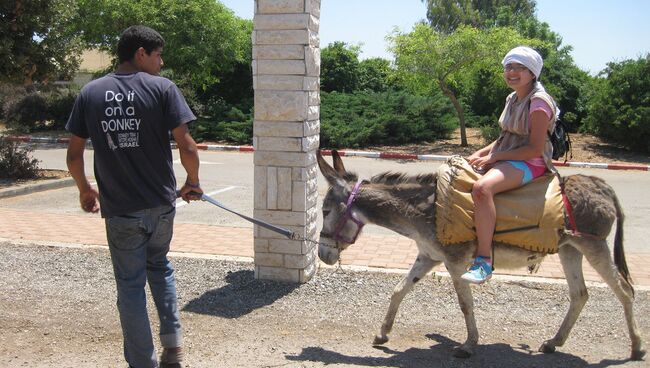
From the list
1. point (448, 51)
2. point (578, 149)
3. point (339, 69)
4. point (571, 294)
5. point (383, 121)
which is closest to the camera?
point (571, 294)

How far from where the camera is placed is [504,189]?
14.5 feet

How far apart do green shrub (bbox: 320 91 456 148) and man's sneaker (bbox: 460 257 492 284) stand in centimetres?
1695

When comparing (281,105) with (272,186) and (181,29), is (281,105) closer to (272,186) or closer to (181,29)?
(272,186)

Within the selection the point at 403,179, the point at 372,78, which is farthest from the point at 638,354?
the point at 372,78

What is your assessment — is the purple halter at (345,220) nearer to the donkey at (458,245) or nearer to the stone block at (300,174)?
the donkey at (458,245)

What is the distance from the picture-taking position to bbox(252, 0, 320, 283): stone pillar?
6.07 meters

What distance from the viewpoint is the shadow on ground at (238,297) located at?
18.6 feet

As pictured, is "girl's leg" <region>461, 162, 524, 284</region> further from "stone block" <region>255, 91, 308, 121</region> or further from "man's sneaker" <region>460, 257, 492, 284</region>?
"stone block" <region>255, 91, 308, 121</region>

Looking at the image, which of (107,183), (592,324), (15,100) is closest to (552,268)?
(592,324)

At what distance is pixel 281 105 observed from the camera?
20.1 feet

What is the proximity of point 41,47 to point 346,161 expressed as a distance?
907 cm

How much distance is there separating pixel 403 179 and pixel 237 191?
326 inches

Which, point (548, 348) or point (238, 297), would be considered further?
point (238, 297)

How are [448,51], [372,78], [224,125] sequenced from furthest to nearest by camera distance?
[372,78]
[224,125]
[448,51]
